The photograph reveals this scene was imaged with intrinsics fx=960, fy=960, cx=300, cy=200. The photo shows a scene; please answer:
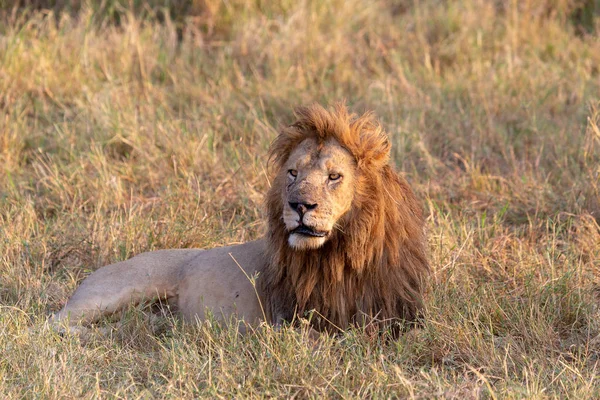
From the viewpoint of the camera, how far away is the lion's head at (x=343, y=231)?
3730mm

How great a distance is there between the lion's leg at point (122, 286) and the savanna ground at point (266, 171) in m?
0.10

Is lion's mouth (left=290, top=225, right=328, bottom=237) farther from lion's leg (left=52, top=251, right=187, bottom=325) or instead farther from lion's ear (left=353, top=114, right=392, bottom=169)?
lion's leg (left=52, top=251, right=187, bottom=325)

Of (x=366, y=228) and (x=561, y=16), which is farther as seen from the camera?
(x=561, y=16)

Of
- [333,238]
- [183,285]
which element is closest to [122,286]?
[183,285]

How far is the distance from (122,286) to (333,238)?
1.12m

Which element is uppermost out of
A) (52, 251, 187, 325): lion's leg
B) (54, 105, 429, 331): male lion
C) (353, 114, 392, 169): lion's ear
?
(353, 114, 392, 169): lion's ear

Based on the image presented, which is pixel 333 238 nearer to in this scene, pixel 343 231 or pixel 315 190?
pixel 343 231

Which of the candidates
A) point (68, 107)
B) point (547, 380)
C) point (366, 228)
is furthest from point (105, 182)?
point (547, 380)

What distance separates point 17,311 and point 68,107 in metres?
2.90

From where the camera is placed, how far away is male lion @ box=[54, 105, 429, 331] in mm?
3688

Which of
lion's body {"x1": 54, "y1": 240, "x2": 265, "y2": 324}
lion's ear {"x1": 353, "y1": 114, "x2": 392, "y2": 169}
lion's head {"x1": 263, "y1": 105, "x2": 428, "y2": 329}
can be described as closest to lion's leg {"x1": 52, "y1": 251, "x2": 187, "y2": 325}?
lion's body {"x1": 54, "y1": 240, "x2": 265, "y2": 324}

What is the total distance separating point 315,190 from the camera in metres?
3.62

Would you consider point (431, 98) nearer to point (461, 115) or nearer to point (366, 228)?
point (461, 115)

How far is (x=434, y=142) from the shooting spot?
248 inches
